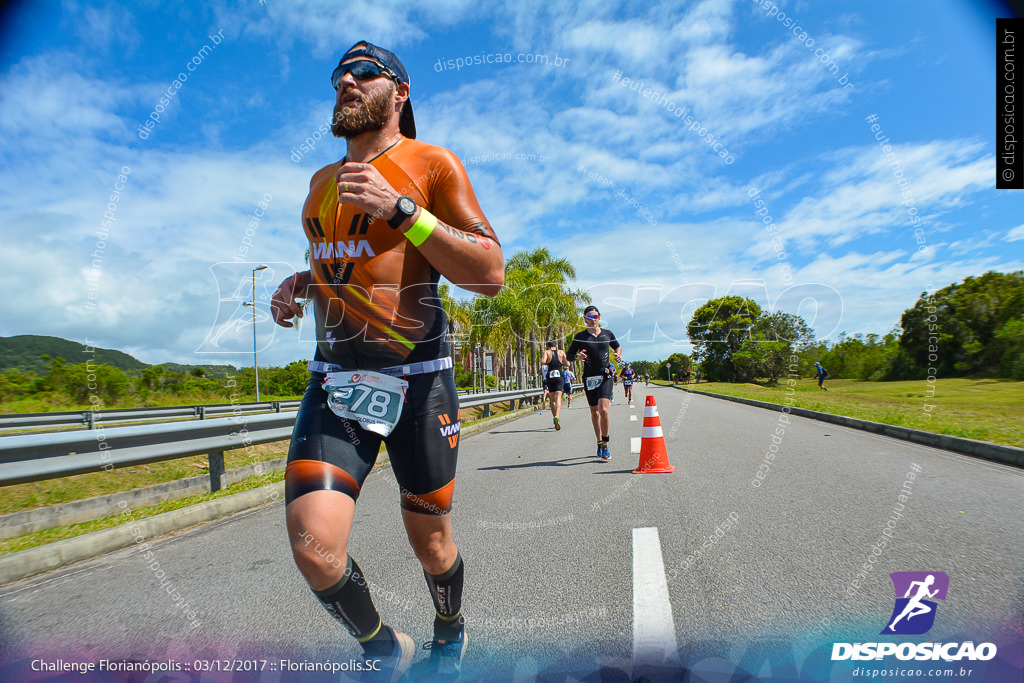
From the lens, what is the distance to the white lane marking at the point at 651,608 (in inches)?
91.4

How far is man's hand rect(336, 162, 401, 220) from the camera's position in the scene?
5.24ft

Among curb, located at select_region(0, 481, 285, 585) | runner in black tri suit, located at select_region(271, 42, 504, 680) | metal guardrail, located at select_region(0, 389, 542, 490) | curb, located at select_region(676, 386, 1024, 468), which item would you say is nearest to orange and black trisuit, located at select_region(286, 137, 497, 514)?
runner in black tri suit, located at select_region(271, 42, 504, 680)

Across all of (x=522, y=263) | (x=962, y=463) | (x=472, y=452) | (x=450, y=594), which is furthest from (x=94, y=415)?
(x=522, y=263)

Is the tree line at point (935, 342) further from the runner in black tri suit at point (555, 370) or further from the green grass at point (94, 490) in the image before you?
the green grass at point (94, 490)

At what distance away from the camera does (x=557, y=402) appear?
12922 mm

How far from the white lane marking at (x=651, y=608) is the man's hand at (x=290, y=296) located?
200 cm

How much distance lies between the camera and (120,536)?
14.2 feet

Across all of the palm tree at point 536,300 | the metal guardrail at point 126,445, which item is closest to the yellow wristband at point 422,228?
the metal guardrail at point 126,445

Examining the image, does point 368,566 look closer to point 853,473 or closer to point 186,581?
point 186,581

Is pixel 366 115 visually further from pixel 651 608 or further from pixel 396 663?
pixel 651 608

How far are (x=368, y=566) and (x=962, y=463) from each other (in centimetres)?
800

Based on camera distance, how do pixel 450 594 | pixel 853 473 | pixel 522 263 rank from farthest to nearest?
pixel 522 263 < pixel 853 473 < pixel 450 594

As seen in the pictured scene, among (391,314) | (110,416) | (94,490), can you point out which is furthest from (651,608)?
(110,416)

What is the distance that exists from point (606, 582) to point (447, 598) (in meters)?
1.43
